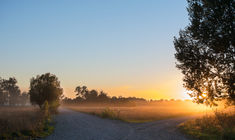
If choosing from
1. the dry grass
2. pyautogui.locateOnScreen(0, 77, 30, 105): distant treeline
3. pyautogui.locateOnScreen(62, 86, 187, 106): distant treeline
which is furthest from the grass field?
pyautogui.locateOnScreen(0, 77, 30, 105): distant treeline

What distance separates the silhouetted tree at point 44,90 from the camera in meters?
44.0

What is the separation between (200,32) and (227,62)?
2.88 metres

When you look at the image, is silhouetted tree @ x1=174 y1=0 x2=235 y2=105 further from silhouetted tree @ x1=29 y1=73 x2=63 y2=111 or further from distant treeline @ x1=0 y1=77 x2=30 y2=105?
distant treeline @ x1=0 y1=77 x2=30 y2=105

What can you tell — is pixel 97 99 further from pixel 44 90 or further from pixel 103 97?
pixel 44 90

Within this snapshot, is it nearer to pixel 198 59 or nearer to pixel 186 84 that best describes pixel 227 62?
pixel 198 59

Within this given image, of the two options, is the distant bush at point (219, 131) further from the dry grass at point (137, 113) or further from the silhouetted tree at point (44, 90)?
the silhouetted tree at point (44, 90)

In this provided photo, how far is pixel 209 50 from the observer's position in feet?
49.0

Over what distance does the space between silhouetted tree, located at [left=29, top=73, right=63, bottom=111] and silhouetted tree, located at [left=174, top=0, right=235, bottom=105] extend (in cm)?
3501

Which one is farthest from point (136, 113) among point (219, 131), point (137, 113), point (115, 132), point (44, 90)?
point (219, 131)

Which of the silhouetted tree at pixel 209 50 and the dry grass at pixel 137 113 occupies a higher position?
the silhouetted tree at pixel 209 50

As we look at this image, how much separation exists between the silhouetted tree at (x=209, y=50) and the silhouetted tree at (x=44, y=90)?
115ft

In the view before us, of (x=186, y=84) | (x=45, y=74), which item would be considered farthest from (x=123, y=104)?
(x=186, y=84)

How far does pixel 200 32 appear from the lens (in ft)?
48.1

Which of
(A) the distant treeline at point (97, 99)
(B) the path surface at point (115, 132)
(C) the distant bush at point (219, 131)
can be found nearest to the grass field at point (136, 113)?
(B) the path surface at point (115, 132)
